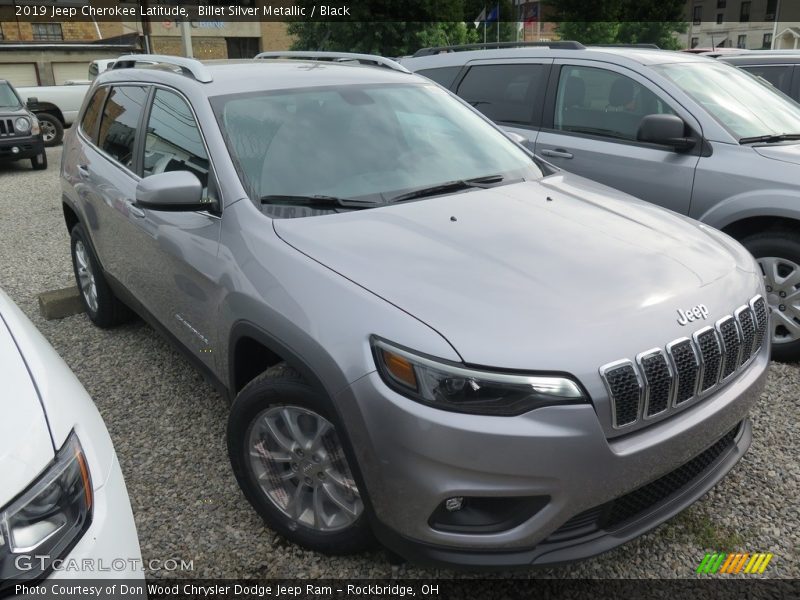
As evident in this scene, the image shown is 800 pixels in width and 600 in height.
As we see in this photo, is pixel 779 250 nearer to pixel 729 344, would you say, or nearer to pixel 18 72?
pixel 729 344

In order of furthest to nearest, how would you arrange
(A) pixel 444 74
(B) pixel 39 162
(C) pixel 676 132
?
(B) pixel 39 162 < (A) pixel 444 74 < (C) pixel 676 132

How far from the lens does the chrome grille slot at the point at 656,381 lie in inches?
77.7

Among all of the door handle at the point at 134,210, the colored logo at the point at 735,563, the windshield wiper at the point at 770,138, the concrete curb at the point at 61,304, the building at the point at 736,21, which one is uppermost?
the building at the point at 736,21

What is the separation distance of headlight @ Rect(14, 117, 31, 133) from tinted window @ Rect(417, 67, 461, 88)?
9.51 metres

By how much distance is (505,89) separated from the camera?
5410 mm

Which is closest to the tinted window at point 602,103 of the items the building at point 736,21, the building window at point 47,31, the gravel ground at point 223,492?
the gravel ground at point 223,492

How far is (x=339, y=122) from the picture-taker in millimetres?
3107

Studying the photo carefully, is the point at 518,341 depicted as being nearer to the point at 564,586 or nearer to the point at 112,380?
the point at 564,586

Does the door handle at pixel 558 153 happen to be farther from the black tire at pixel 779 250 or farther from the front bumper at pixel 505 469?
the front bumper at pixel 505 469

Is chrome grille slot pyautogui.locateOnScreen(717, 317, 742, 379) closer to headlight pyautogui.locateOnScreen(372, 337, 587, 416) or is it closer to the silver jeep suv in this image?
the silver jeep suv

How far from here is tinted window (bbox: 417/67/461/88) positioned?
19.3ft

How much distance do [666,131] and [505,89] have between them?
1609mm

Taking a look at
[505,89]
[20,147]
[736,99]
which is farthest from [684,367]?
[20,147]

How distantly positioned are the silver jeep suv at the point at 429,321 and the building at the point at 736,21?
2295 inches
